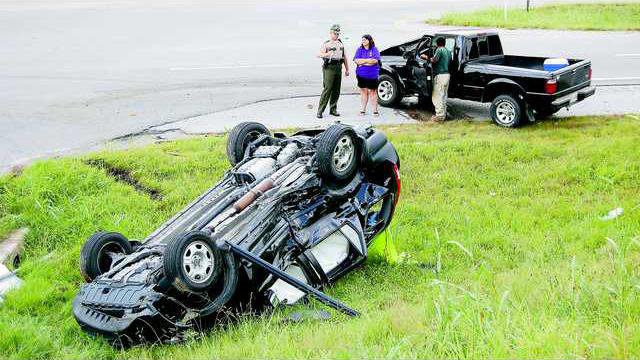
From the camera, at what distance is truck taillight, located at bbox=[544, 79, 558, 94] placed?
11.7m

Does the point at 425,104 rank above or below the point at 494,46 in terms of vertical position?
Result: below

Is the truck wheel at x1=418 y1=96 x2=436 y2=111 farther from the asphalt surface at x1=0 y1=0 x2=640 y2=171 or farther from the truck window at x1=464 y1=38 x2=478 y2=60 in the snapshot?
the truck window at x1=464 y1=38 x2=478 y2=60

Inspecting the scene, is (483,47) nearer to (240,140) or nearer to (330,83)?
(330,83)

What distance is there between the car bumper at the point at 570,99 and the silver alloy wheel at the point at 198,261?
Result: 7800 mm

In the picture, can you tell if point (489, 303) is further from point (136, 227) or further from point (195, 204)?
point (136, 227)

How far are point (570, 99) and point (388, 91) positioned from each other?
3573mm

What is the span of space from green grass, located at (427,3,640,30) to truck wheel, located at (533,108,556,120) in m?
9.60

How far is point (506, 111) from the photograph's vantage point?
12.4 m

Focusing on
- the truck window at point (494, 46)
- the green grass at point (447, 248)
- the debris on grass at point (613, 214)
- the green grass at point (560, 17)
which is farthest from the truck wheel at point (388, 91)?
the green grass at point (560, 17)

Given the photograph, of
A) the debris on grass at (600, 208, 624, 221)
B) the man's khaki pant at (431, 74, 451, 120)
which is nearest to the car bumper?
the man's khaki pant at (431, 74, 451, 120)

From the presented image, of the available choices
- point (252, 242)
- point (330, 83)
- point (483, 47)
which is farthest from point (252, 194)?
point (483, 47)

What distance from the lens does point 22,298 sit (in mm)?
7195

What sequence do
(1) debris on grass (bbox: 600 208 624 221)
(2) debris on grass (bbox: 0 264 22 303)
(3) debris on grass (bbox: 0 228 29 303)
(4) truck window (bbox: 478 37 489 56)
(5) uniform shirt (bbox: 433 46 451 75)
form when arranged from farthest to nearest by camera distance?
(4) truck window (bbox: 478 37 489 56) → (5) uniform shirt (bbox: 433 46 451 75) → (1) debris on grass (bbox: 600 208 624 221) → (3) debris on grass (bbox: 0 228 29 303) → (2) debris on grass (bbox: 0 264 22 303)

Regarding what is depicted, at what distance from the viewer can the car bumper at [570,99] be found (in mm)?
11820
